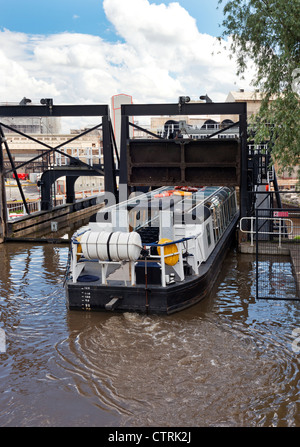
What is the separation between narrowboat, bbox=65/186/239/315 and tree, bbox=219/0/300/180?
11.3 ft

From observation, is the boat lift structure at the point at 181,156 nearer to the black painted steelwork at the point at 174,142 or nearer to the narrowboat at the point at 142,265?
the black painted steelwork at the point at 174,142

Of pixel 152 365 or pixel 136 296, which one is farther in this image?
pixel 136 296

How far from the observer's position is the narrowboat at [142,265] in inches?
440

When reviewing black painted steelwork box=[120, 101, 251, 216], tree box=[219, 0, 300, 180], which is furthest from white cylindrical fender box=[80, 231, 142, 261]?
black painted steelwork box=[120, 101, 251, 216]

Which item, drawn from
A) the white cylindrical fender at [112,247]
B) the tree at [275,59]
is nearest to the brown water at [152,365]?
the white cylindrical fender at [112,247]

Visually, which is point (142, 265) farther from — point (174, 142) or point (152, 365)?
point (174, 142)

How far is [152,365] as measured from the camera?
8.86 meters

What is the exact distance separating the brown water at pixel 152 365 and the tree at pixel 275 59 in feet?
15.1

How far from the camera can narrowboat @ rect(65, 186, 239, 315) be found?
11.2 meters

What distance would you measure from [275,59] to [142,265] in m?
7.13

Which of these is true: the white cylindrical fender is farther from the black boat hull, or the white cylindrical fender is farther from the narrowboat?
the black boat hull

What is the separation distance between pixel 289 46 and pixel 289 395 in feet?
30.8

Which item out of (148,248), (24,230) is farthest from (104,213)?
(24,230)

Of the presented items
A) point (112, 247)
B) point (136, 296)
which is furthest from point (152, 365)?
point (112, 247)
